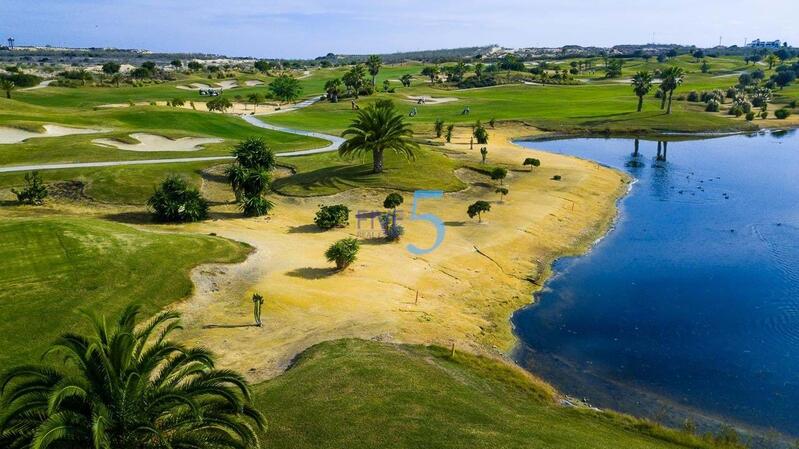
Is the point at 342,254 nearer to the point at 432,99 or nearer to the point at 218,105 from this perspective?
the point at 218,105

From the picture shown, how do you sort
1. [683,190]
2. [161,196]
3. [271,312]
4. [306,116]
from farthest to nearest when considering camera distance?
[306,116], [683,190], [161,196], [271,312]

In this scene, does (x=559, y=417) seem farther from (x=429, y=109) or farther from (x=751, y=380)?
(x=429, y=109)

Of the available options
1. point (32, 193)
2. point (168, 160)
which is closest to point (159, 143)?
point (168, 160)

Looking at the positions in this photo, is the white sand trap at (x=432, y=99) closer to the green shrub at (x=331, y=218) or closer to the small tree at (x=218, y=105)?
the small tree at (x=218, y=105)

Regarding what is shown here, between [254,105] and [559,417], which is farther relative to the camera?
[254,105]

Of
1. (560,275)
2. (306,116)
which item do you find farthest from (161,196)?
(306,116)

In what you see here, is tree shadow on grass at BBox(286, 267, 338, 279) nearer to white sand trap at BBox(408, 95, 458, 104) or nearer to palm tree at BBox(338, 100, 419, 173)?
palm tree at BBox(338, 100, 419, 173)
